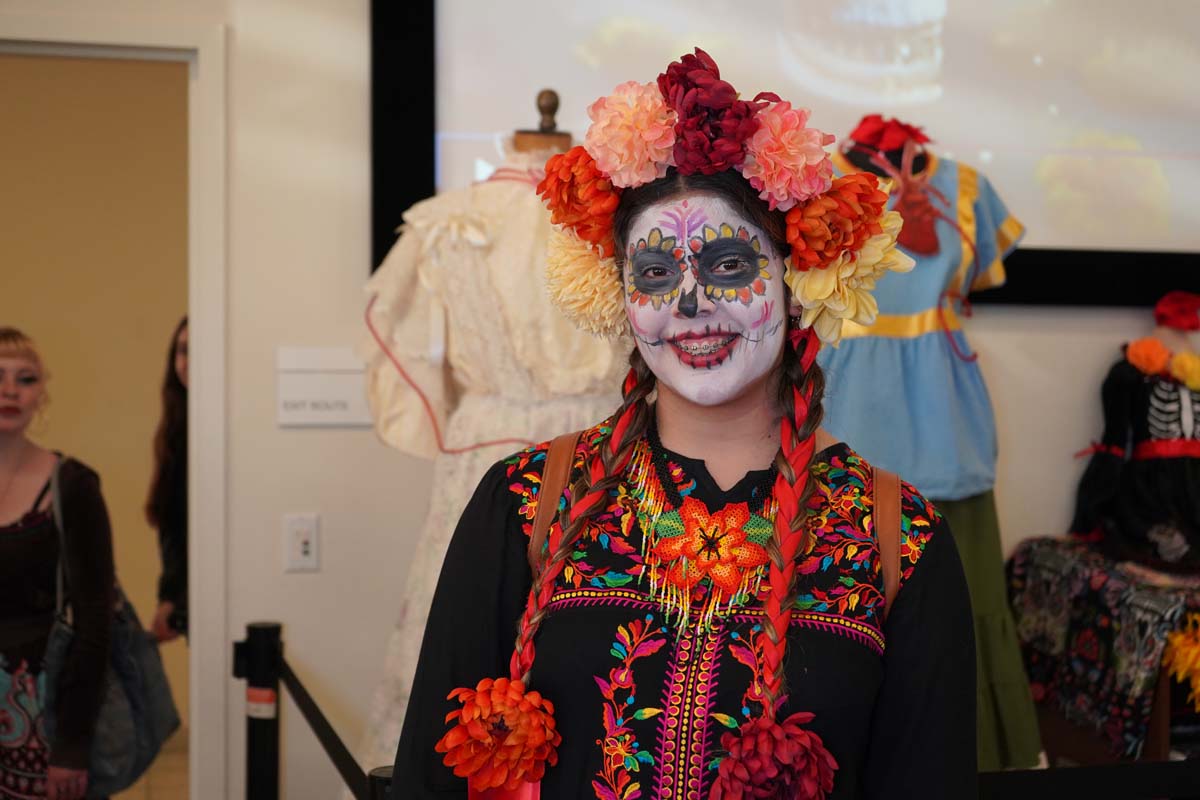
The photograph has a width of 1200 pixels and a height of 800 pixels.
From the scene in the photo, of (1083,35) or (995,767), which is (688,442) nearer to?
(995,767)

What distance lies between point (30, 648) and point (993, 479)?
6.70 ft

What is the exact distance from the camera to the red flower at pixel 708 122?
4.39 feet

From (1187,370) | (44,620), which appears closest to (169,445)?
(44,620)

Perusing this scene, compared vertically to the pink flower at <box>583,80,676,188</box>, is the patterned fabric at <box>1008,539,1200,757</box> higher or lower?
lower

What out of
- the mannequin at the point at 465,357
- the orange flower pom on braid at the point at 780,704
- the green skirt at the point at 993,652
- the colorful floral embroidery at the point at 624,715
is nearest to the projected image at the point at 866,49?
the mannequin at the point at 465,357

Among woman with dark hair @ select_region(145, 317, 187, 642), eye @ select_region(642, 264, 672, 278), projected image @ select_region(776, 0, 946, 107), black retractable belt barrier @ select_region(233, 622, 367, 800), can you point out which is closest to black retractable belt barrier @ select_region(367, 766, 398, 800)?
black retractable belt barrier @ select_region(233, 622, 367, 800)

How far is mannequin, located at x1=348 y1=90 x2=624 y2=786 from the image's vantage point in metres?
2.41

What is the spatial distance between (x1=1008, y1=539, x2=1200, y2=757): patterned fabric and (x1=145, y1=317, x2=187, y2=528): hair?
7.05 feet

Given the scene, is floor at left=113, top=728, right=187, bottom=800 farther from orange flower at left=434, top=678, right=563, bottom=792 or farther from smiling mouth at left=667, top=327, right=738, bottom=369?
smiling mouth at left=667, top=327, right=738, bottom=369

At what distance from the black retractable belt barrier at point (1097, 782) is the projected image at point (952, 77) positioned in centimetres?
184

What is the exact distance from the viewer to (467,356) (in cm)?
246

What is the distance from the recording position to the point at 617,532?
4.48 ft

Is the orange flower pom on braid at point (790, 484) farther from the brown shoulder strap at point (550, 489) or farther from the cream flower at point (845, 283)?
the brown shoulder strap at point (550, 489)

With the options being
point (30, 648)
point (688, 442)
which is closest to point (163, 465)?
point (30, 648)
